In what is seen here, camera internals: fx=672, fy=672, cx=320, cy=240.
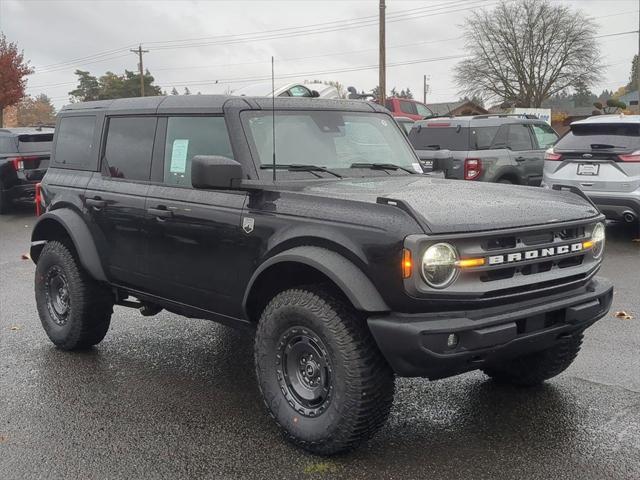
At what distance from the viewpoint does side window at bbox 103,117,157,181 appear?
4789 mm

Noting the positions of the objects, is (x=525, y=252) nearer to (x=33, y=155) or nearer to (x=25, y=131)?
(x=33, y=155)

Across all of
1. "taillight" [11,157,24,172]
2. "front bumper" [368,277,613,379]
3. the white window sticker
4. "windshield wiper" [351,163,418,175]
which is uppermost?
the white window sticker

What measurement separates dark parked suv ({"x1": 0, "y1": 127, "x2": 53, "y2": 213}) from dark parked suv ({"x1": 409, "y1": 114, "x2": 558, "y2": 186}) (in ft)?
25.9

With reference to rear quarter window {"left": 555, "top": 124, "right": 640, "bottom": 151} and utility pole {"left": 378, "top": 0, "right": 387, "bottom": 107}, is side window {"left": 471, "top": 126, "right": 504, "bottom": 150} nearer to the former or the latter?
rear quarter window {"left": 555, "top": 124, "right": 640, "bottom": 151}

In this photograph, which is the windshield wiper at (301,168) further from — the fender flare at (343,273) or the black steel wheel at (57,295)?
the black steel wheel at (57,295)

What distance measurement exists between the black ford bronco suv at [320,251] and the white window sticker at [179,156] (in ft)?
0.04

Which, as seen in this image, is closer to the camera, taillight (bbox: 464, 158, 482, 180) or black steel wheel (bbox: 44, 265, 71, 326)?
black steel wheel (bbox: 44, 265, 71, 326)

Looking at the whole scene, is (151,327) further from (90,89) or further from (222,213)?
(90,89)

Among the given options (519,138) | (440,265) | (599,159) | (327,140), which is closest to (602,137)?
(599,159)

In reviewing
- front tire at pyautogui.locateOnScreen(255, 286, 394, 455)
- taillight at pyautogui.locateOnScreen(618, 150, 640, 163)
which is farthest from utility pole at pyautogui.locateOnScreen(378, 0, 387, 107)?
front tire at pyautogui.locateOnScreen(255, 286, 394, 455)

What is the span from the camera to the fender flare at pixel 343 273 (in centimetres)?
325

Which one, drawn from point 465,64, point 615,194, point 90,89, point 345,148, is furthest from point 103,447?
Answer: point 90,89

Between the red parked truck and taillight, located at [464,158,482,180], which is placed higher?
the red parked truck

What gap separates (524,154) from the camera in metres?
11.9
